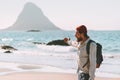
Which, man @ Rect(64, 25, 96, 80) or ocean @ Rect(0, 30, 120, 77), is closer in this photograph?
man @ Rect(64, 25, 96, 80)

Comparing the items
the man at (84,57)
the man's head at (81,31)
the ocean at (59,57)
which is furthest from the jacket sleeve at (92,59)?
the ocean at (59,57)

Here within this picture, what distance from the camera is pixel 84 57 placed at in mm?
6242

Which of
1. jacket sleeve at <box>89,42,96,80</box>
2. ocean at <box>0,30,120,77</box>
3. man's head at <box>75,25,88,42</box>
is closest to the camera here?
jacket sleeve at <box>89,42,96,80</box>

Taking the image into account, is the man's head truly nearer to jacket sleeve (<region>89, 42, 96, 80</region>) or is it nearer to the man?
the man

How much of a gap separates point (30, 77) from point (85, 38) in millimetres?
8225

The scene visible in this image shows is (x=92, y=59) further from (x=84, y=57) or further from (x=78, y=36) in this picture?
(x=78, y=36)

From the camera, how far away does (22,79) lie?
44.3 ft

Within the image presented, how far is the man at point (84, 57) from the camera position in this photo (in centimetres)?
604

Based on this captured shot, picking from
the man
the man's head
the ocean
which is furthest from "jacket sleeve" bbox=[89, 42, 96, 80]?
the ocean

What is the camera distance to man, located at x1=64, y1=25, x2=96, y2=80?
6.04 m

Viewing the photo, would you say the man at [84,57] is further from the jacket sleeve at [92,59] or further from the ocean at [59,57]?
the ocean at [59,57]

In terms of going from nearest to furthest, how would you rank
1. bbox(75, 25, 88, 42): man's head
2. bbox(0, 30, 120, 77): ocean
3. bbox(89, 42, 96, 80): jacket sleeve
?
bbox(89, 42, 96, 80): jacket sleeve, bbox(75, 25, 88, 42): man's head, bbox(0, 30, 120, 77): ocean

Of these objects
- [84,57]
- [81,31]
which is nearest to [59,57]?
[84,57]

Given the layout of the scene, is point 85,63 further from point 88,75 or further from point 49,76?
point 49,76
